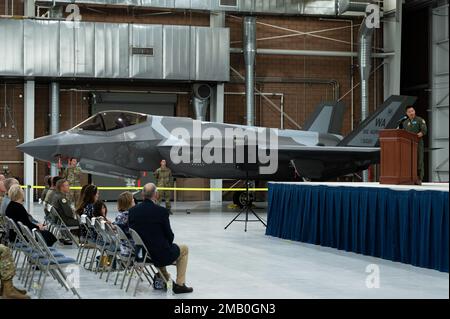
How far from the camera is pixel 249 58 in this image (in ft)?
79.9

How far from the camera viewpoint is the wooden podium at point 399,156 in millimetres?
10250

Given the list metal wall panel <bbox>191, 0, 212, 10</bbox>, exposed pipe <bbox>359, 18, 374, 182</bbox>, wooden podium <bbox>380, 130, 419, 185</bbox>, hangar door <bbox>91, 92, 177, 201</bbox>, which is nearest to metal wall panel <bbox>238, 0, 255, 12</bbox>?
metal wall panel <bbox>191, 0, 212, 10</bbox>

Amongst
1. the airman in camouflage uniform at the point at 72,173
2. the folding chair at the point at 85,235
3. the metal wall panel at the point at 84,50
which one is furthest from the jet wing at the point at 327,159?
the folding chair at the point at 85,235

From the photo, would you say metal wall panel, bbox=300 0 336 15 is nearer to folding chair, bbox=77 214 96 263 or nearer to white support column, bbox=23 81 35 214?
white support column, bbox=23 81 35 214

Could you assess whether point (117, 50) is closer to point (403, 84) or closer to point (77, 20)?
point (77, 20)

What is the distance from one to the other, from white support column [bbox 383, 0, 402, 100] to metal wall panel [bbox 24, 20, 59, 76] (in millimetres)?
12023

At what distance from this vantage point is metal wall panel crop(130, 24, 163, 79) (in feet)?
75.0

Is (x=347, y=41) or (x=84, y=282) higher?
(x=347, y=41)

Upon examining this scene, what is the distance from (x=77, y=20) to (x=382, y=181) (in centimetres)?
1529

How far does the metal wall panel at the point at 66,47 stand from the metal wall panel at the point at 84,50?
158 mm
